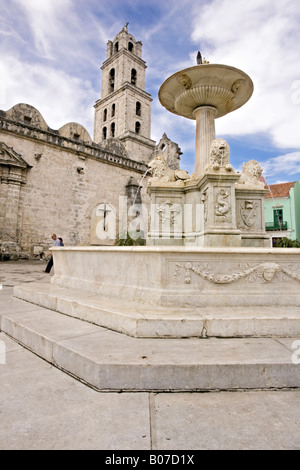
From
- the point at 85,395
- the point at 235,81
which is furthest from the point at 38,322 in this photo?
the point at 235,81

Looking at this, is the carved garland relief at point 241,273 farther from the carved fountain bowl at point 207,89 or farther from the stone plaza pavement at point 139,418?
the carved fountain bowl at point 207,89

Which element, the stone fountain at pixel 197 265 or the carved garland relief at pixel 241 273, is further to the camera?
the carved garland relief at pixel 241 273

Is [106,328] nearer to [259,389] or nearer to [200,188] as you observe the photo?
[259,389]

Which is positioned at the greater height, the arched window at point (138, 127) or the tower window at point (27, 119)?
the arched window at point (138, 127)

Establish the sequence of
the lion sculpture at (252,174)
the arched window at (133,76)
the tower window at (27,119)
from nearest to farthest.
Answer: the lion sculpture at (252,174) → the tower window at (27,119) → the arched window at (133,76)

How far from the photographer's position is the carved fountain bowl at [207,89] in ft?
15.3

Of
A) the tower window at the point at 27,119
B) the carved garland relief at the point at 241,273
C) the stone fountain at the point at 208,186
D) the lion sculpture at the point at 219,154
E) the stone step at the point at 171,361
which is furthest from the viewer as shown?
the tower window at the point at 27,119

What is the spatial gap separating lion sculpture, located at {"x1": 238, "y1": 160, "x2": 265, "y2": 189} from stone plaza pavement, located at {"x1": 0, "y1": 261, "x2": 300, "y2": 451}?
347 centimetres

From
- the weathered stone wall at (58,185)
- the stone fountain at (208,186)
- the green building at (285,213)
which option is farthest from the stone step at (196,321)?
the green building at (285,213)

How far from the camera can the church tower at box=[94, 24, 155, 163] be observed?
87.0 feet

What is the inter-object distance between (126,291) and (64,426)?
170cm

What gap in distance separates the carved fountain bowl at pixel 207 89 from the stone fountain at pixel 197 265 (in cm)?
2

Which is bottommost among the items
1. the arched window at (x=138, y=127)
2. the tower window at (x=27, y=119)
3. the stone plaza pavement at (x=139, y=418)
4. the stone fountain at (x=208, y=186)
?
the stone plaza pavement at (x=139, y=418)

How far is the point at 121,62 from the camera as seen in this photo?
27.0 meters
